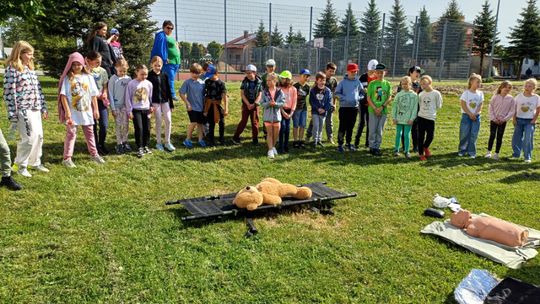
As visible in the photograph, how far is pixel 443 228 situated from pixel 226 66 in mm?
13021

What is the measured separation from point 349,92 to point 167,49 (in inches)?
166

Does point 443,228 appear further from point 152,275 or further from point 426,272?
point 152,275

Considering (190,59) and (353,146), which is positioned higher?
(190,59)

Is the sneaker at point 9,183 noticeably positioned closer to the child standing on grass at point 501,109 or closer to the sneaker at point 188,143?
the sneaker at point 188,143

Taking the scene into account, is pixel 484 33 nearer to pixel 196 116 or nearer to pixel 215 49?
pixel 215 49

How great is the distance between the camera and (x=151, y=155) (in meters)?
7.81

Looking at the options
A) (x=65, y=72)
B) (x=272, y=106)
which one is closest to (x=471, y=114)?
(x=272, y=106)

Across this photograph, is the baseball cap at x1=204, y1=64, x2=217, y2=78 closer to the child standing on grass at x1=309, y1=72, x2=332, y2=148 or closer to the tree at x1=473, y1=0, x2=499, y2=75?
the child standing on grass at x1=309, y1=72, x2=332, y2=148

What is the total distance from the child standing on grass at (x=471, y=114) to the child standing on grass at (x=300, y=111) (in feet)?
11.5

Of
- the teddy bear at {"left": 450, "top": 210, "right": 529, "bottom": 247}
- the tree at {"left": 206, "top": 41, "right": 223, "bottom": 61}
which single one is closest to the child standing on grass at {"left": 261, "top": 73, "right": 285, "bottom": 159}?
the teddy bear at {"left": 450, "top": 210, "right": 529, "bottom": 247}

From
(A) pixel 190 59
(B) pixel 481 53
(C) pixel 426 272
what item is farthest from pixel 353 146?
(B) pixel 481 53

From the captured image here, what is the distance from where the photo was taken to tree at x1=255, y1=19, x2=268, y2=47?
1651cm

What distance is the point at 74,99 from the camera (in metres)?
6.61

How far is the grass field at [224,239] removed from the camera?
3584 mm
